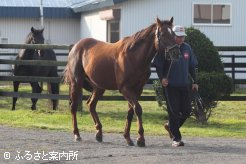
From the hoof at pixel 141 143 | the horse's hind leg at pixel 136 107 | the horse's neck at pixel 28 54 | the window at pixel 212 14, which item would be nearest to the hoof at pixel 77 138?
the horse's hind leg at pixel 136 107

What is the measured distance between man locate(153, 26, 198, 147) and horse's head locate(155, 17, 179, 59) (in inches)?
5.8

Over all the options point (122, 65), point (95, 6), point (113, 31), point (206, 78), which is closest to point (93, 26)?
point (95, 6)

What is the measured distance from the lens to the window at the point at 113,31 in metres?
30.4

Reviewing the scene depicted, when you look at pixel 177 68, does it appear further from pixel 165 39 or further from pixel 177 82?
pixel 165 39

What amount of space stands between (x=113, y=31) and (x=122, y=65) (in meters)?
20.0

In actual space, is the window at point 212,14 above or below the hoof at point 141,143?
above

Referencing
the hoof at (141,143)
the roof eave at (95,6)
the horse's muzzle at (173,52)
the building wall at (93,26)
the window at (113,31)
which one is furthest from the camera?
the building wall at (93,26)

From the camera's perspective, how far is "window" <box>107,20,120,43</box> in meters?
30.4

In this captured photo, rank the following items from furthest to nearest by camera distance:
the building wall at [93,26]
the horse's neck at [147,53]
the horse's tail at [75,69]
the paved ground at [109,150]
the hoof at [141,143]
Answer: the building wall at [93,26]
the horse's tail at [75,69]
the horse's neck at [147,53]
the hoof at [141,143]
the paved ground at [109,150]

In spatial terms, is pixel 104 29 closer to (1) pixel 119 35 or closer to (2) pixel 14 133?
(1) pixel 119 35

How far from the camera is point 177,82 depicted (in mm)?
10664

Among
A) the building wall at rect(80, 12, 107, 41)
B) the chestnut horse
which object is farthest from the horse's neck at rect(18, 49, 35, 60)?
the building wall at rect(80, 12, 107, 41)

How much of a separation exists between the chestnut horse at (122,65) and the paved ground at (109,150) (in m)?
0.40

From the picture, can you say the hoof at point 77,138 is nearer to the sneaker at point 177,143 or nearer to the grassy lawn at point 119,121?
the grassy lawn at point 119,121
